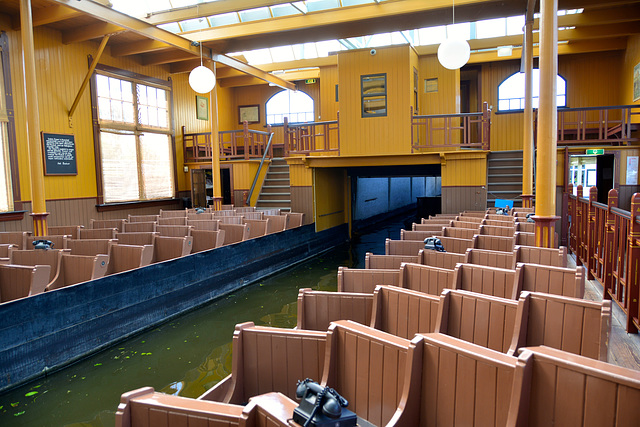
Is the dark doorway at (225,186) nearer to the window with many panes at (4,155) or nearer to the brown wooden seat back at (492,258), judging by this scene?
the window with many panes at (4,155)

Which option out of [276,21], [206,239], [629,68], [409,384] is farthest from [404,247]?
[629,68]

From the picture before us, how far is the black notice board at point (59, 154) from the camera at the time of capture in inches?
370

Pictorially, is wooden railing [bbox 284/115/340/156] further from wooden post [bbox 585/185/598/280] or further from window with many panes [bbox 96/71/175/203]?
wooden post [bbox 585/185/598/280]

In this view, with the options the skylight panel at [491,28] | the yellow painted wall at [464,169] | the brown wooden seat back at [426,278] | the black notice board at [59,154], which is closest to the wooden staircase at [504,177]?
the yellow painted wall at [464,169]

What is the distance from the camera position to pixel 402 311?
9.57 ft

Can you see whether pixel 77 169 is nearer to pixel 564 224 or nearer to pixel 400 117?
pixel 400 117

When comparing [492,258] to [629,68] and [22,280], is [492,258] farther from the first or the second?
[629,68]

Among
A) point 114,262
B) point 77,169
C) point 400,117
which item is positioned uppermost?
point 400,117

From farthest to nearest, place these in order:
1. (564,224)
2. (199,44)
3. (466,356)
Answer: (199,44) < (564,224) < (466,356)

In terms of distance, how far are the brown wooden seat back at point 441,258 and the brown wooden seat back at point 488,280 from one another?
0.72m

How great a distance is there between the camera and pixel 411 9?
8.06 m

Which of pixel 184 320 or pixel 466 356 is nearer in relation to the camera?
pixel 466 356

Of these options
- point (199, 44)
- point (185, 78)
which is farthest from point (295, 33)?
point (185, 78)

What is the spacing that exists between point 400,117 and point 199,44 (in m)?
4.74
